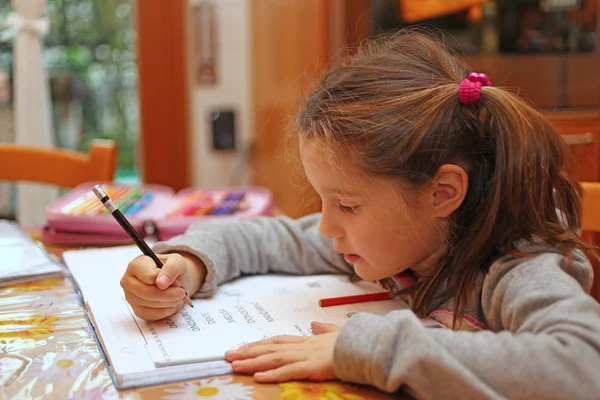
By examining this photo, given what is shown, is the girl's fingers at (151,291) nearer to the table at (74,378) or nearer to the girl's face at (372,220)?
the table at (74,378)

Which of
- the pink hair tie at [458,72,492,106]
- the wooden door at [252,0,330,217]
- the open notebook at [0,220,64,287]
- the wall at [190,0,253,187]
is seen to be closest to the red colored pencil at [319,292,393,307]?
the pink hair tie at [458,72,492,106]

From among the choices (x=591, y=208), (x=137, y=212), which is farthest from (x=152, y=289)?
(x=591, y=208)

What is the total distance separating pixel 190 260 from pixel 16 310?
19 cm

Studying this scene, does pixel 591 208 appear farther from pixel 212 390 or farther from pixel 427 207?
pixel 212 390

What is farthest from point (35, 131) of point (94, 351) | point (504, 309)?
→ point (504, 309)

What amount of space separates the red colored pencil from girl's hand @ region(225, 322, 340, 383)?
0.44 ft

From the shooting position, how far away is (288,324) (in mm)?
667

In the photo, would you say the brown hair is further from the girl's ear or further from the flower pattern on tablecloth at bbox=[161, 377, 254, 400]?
the flower pattern on tablecloth at bbox=[161, 377, 254, 400]

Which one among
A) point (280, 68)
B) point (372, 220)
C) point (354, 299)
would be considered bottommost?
point (354, 299)

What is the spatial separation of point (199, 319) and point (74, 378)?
0.16 m

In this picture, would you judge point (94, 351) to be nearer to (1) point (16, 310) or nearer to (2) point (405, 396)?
(1) point (16, 310)

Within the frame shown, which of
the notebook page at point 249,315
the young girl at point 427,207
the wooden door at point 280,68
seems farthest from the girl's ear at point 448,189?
the wooden door at point 280,68

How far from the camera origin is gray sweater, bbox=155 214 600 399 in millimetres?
479

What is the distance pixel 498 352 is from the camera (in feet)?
1.62
